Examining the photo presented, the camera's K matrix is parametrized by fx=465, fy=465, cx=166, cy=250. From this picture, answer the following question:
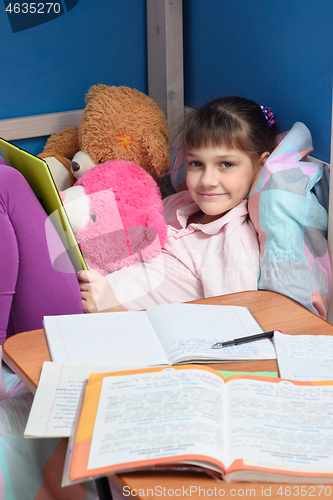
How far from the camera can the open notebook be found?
2.83ft

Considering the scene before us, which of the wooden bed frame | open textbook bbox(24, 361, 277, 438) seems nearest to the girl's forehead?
the wooden bed frame

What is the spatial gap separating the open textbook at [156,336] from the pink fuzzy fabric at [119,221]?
0.37 m

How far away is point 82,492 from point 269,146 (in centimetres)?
96

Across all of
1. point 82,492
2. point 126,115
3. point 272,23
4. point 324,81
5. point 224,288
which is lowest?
point 82,492

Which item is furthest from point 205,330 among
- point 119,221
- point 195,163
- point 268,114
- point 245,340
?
point 268,114

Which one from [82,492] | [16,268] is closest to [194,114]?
[16,268]

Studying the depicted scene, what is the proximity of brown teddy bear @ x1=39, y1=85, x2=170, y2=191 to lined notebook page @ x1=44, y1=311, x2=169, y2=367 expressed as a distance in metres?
0.64

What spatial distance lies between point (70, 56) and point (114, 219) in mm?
813

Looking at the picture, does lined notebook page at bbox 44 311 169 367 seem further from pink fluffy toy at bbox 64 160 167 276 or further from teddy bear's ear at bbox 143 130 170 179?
teddy bear's ear at bbox 143 130 170 179

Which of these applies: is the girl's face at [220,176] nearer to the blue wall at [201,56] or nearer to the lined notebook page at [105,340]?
the blue wall at [201,56]

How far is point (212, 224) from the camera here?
1.22 metres

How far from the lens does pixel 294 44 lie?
122 centimetres

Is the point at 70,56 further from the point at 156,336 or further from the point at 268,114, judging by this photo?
the point at 156,336

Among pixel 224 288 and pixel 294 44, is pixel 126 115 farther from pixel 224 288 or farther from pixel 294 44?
pixel 224 288
